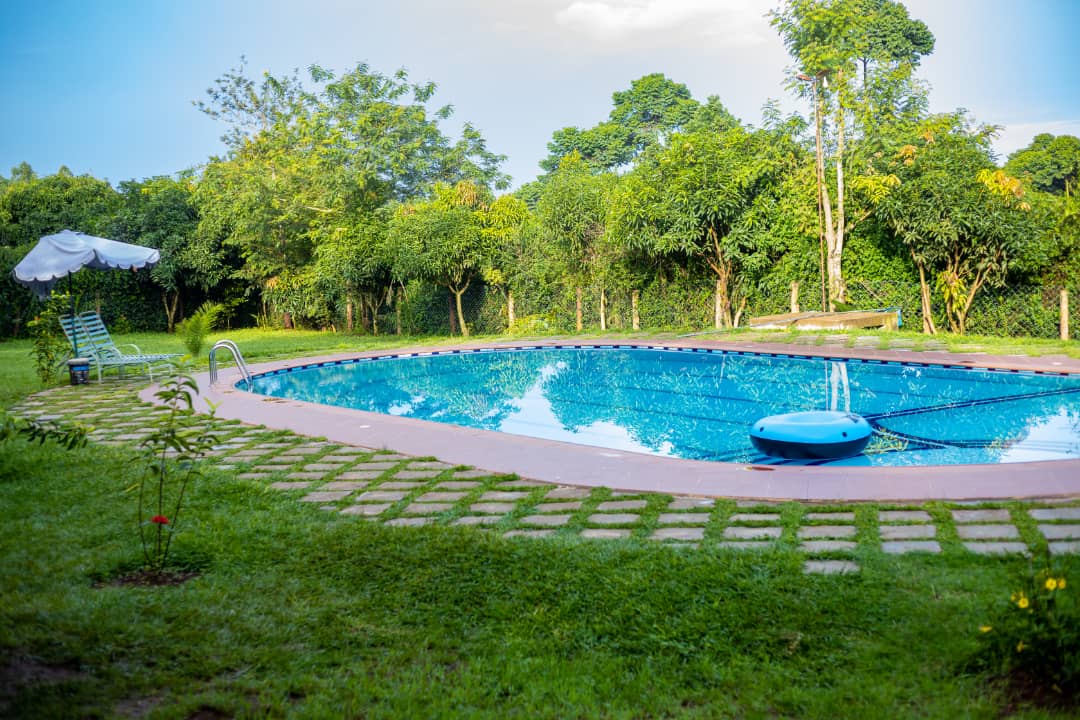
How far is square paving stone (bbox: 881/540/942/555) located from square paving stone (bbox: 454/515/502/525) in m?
1.85

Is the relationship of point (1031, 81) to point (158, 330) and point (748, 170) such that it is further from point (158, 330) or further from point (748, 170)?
point (158, 330)

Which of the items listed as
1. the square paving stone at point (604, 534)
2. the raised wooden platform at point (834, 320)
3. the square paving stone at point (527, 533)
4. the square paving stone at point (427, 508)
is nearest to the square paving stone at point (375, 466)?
the square paving stone at point (427, 508)

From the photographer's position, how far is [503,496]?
4621 millimetres

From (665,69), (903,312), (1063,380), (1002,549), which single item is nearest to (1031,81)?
(1063,380)

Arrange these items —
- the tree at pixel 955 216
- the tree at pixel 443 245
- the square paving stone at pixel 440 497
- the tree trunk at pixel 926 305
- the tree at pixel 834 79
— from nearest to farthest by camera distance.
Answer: the square paving stone at pixel 440 497 < the tree at pixel 955 216 < the tree trunk at pixel 926 305 < the tree at pixel 834 79 < the tree at pixel 443 245

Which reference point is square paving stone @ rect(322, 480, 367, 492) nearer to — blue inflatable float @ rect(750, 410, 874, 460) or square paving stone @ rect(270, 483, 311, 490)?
square paving stone @ rect(270, 483, 311, 490)

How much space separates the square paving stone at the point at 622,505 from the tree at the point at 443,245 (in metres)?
13.0

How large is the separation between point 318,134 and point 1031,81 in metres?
17.5

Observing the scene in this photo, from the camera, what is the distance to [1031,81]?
27.9 feet

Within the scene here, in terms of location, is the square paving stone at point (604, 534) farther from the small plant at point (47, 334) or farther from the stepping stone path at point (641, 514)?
the small plant at point (47, 334)

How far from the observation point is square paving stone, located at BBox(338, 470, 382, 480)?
5145 millimetres

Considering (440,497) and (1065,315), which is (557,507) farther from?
(1065,315)

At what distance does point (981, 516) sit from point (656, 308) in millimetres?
12590

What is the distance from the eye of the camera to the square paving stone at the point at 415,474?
201 inches
